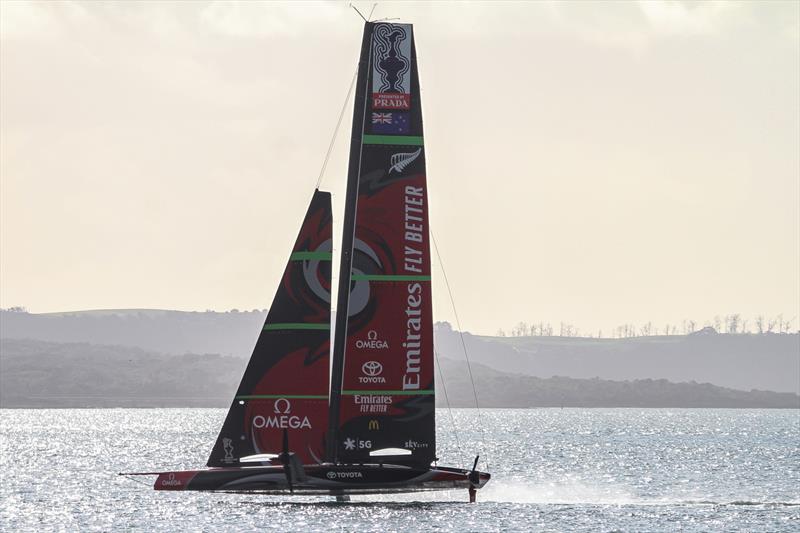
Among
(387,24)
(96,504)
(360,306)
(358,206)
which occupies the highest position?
(387,24)

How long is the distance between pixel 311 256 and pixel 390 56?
22.8 feet

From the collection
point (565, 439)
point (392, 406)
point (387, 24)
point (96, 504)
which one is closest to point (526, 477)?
point (96, 504)

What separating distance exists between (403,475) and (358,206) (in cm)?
856

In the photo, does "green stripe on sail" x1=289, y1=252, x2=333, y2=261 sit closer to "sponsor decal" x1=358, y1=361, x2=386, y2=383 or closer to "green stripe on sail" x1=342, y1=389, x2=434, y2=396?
"sponsor decal" x1=358, y1=361, x2=386, y2=383

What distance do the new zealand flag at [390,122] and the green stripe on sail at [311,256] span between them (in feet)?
14.3

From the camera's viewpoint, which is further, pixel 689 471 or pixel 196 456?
pixel 196 456

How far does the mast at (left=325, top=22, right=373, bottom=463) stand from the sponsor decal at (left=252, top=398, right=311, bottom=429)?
2.95ft

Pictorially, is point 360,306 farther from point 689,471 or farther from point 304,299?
point 689,471

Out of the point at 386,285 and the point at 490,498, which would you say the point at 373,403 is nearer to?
the point at 386,285

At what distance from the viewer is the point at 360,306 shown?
44469mm

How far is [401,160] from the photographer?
146 ft

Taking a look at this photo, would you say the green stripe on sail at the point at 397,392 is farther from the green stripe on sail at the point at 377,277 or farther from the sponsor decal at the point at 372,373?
the green stripe on sail at the point at 377,277

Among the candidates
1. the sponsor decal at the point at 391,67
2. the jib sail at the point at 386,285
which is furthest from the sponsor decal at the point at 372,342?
the sponsor decal at the point at 391,67

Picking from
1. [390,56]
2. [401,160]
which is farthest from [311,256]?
[390,56]
